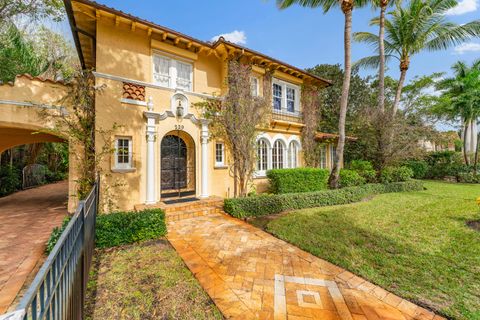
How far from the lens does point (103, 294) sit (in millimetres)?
3566

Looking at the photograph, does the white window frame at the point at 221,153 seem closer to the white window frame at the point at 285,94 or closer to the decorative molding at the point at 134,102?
the decorative molding at the point at 134,102

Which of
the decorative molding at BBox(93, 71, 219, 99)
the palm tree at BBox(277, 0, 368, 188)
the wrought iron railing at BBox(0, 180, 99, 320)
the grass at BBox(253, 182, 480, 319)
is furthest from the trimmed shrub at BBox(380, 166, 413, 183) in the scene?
the wrought iron railing at BBox(0, 180, 99, 320)

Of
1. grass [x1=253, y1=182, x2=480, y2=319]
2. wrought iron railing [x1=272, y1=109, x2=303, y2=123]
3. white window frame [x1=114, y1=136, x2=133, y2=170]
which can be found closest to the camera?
grass [x1=253, y1=182, x2=480, y2=319]

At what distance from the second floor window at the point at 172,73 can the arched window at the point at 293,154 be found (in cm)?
741

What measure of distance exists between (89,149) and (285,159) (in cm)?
1019

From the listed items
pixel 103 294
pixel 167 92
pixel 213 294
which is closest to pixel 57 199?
pixel 167 92

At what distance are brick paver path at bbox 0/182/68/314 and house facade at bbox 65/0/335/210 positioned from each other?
7.43 feet

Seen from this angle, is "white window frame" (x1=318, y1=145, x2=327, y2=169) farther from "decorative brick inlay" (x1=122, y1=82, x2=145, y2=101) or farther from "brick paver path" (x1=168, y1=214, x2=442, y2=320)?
"decorative brick inlay" (x1=122, y1=82, x2=145, y2=101)

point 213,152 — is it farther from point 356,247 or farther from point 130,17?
point 356,247

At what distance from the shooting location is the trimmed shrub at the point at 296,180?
34.3 ft

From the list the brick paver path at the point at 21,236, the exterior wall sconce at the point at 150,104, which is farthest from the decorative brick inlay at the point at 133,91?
the brick paver path at the point at 21,236

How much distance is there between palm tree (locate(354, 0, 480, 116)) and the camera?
14.2 meters

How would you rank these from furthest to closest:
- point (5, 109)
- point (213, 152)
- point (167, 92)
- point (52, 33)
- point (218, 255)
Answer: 1. point (52, 33)
2. point (213, 152)
3. point (167, 92)
4. point (5, 109)
5. point (218, 255)

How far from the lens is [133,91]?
803cm
